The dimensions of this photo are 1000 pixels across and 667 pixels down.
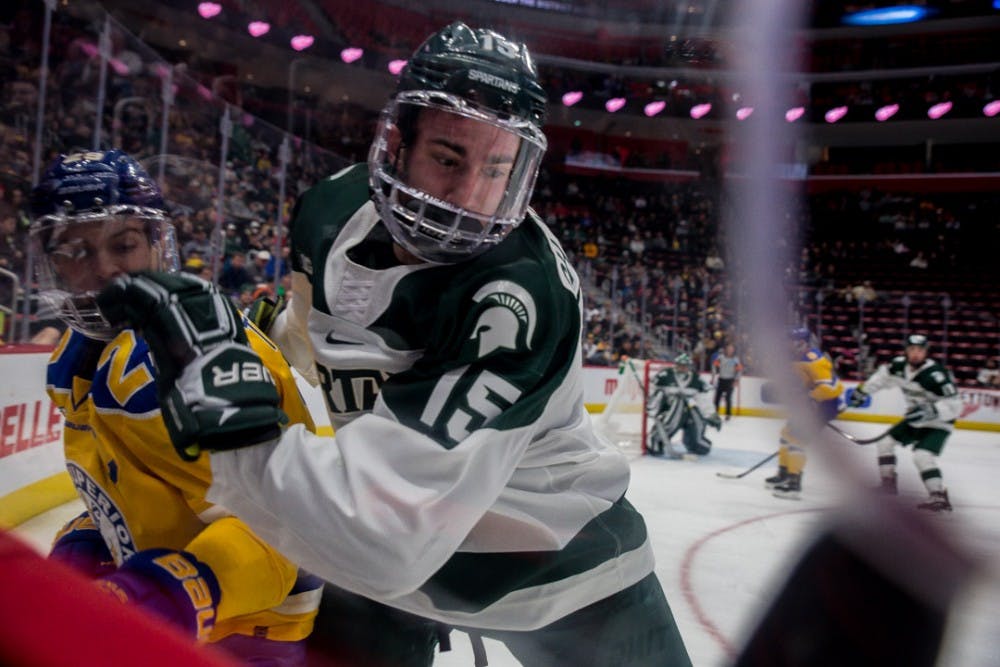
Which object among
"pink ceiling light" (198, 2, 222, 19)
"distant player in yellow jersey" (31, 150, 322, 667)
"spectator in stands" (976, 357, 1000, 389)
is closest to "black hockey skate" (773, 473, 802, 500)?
"distant player in yellow jersey" (31, 150, 322, 667)

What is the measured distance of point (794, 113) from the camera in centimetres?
45

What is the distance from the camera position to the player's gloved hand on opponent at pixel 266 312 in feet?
4.20

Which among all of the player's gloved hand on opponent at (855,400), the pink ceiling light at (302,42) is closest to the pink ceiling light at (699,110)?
the player's gloved hand on opponent at (855,400)

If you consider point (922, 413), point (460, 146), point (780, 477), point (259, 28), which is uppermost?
point (259, 28)

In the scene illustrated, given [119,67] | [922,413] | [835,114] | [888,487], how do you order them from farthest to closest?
[922,413]
[119,67]
[835,114]
[888,487]

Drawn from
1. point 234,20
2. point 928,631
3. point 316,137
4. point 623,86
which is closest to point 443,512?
point 928,631

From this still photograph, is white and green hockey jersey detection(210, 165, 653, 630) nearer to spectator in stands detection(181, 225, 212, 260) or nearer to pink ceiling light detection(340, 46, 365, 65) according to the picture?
pink ceiling light detection(340, 46, 365, 65)

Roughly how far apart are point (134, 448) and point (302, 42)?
61 centimetres

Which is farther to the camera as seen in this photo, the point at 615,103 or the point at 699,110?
the point at 615,103

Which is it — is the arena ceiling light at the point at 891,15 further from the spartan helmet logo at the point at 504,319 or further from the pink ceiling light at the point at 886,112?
the spartan helmet logo at the point at 504,319

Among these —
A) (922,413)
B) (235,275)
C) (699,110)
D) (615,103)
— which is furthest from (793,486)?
(922,413)

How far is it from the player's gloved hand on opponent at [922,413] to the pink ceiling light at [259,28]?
4.57 meters

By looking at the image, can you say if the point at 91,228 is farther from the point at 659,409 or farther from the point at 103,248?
the point at 659,409

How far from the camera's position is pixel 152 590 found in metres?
0.70
